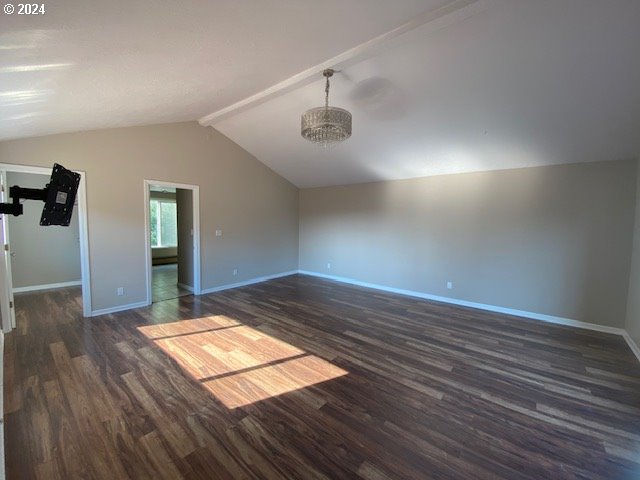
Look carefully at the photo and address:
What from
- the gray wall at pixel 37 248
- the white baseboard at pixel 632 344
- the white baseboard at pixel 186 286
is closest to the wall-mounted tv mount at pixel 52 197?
the white baseboard at pixel 186 286

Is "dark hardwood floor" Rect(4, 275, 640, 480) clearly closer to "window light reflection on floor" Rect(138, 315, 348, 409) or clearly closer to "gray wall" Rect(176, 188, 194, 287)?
"window light reflection on floor" Rect(138, 315, 348, 409)

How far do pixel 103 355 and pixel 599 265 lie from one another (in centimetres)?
611

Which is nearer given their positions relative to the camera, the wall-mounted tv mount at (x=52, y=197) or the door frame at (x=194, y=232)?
the wall-mounted tv mount at (x=52, y=197)

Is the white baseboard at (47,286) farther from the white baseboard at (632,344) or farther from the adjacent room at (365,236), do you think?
the white baseboard at (632,344)

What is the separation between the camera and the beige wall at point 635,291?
118 inches

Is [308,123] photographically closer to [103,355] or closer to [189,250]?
[103,355]

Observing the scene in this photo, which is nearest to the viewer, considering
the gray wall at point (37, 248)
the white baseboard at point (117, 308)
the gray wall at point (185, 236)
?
the white baseboard at point (117, 308)

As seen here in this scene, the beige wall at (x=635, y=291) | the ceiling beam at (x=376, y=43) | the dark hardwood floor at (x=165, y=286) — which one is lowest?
the dark hardwood floor at (x=165, y=286)

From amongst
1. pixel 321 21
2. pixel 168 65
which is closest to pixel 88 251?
pixel 168 65

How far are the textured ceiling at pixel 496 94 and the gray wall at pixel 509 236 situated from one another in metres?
0.31

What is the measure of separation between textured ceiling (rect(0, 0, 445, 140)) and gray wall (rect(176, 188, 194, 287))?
218cm

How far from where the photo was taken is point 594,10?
183 centimetres

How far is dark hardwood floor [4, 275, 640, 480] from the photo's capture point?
153cm

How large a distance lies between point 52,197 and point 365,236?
4.98 meters
